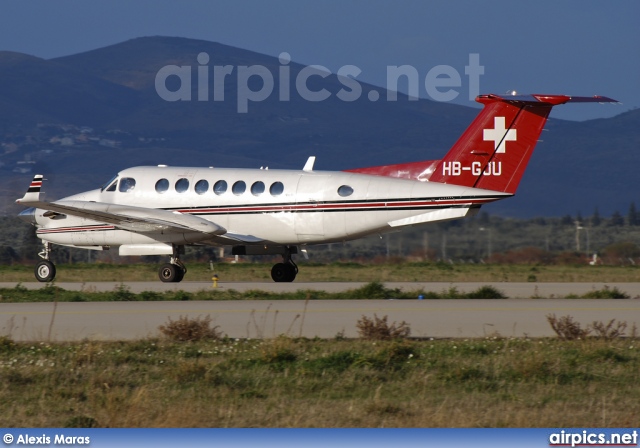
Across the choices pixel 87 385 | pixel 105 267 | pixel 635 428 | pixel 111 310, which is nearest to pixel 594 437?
pixel 635 428

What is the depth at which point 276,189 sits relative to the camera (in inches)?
1130

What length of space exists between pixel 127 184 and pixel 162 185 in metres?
1.07

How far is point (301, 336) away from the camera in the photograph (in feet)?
54.1

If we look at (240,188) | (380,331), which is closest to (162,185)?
(240,188)

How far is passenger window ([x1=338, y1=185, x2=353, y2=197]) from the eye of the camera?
27.8 metres

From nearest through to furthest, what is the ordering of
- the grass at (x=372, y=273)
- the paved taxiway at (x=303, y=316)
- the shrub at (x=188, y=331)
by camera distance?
the shrub at (x=188, y=331), the paved taxiway at (x=303, y=316), the grass at (x=372, y=273)

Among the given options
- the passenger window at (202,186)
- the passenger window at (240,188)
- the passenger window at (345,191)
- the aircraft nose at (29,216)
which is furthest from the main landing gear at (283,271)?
the aircraft nose at (29,216)

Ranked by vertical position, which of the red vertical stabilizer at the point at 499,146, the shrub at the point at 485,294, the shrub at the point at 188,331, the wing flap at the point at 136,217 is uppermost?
the red vertical stabilizer at the point at 499,146

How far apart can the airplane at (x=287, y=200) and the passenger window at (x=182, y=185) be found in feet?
0.11

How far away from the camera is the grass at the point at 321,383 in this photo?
1117 cm

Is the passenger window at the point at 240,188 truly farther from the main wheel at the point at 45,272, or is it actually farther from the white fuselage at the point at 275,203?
the main wheel at the point at 45,272

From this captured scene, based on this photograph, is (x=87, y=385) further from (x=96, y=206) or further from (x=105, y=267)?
(x=105, y=267)

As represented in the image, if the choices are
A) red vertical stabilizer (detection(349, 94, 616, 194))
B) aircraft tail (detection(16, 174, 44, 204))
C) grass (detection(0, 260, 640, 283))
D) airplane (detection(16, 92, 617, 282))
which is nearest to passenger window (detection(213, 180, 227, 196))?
airplane (detection(16, 92, 617, 282))

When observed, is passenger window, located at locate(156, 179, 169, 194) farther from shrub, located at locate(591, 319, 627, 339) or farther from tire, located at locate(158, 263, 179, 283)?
shrub, located at locate(591, 319, 627, 339)
